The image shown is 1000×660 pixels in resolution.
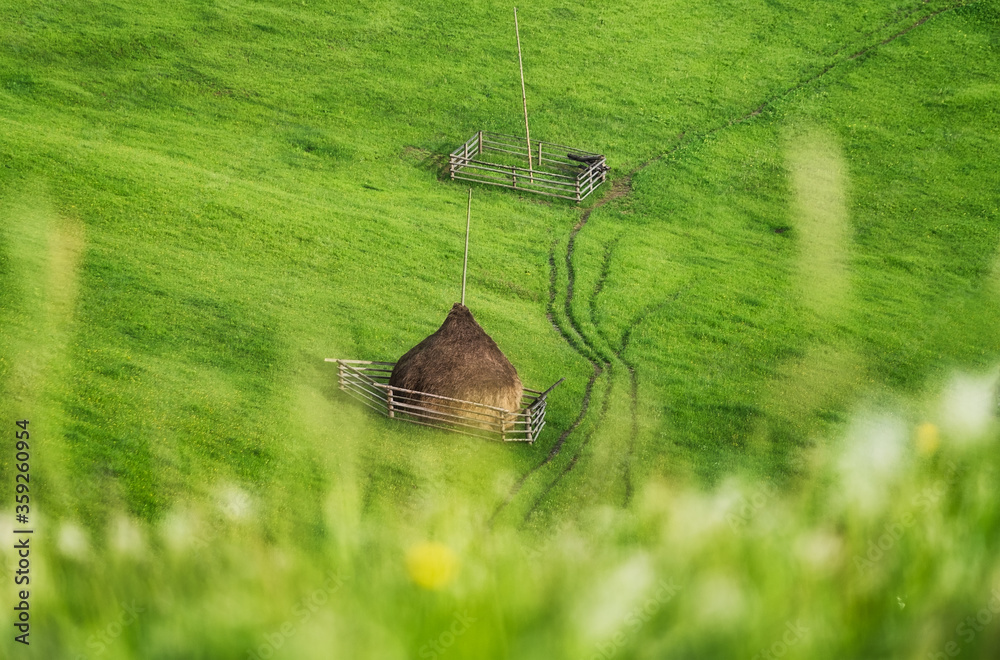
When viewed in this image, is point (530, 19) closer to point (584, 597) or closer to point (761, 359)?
point (761, 359)

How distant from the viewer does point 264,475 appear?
23.5 m

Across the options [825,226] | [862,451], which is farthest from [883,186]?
[862,451]

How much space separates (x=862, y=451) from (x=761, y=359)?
31382mm

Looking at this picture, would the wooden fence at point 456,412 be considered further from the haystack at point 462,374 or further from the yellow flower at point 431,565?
the yellow flower at point 431,565
